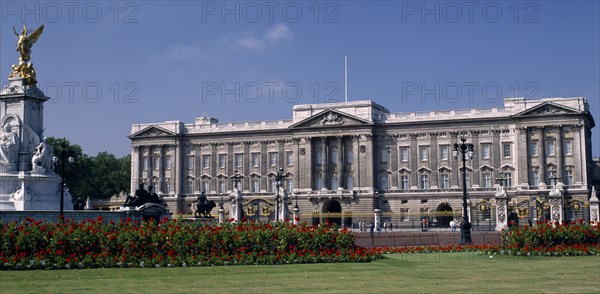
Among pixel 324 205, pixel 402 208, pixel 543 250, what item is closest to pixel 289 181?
pixel 324 205

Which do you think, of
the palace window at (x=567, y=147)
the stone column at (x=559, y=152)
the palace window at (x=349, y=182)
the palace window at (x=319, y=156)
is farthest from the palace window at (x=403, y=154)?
the palace window at (x=567, y=147)

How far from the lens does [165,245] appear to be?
2511 centimetres

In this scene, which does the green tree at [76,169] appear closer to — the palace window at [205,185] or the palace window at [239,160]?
the palace window at [205,185]

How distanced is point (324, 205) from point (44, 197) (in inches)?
2543

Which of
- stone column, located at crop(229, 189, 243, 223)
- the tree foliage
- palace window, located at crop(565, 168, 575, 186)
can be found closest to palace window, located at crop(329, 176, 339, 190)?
palace window, located at crop(565, 168, 575, 186)

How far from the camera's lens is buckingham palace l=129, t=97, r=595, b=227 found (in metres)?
91.5

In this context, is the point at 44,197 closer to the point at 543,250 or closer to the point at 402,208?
the point at 543,250

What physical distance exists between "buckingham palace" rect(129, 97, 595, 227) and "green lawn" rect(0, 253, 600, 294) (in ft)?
206

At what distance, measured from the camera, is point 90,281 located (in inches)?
774

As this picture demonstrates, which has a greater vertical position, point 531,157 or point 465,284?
point 531,157

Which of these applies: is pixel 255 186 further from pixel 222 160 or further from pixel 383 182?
pixel 383 182

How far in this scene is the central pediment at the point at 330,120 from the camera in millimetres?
100250

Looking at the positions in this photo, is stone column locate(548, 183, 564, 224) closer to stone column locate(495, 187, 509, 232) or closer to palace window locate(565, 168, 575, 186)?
stone column locate(495, 187, 509, 232)

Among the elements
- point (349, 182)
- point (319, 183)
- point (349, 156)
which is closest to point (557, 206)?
point (349, 182)
